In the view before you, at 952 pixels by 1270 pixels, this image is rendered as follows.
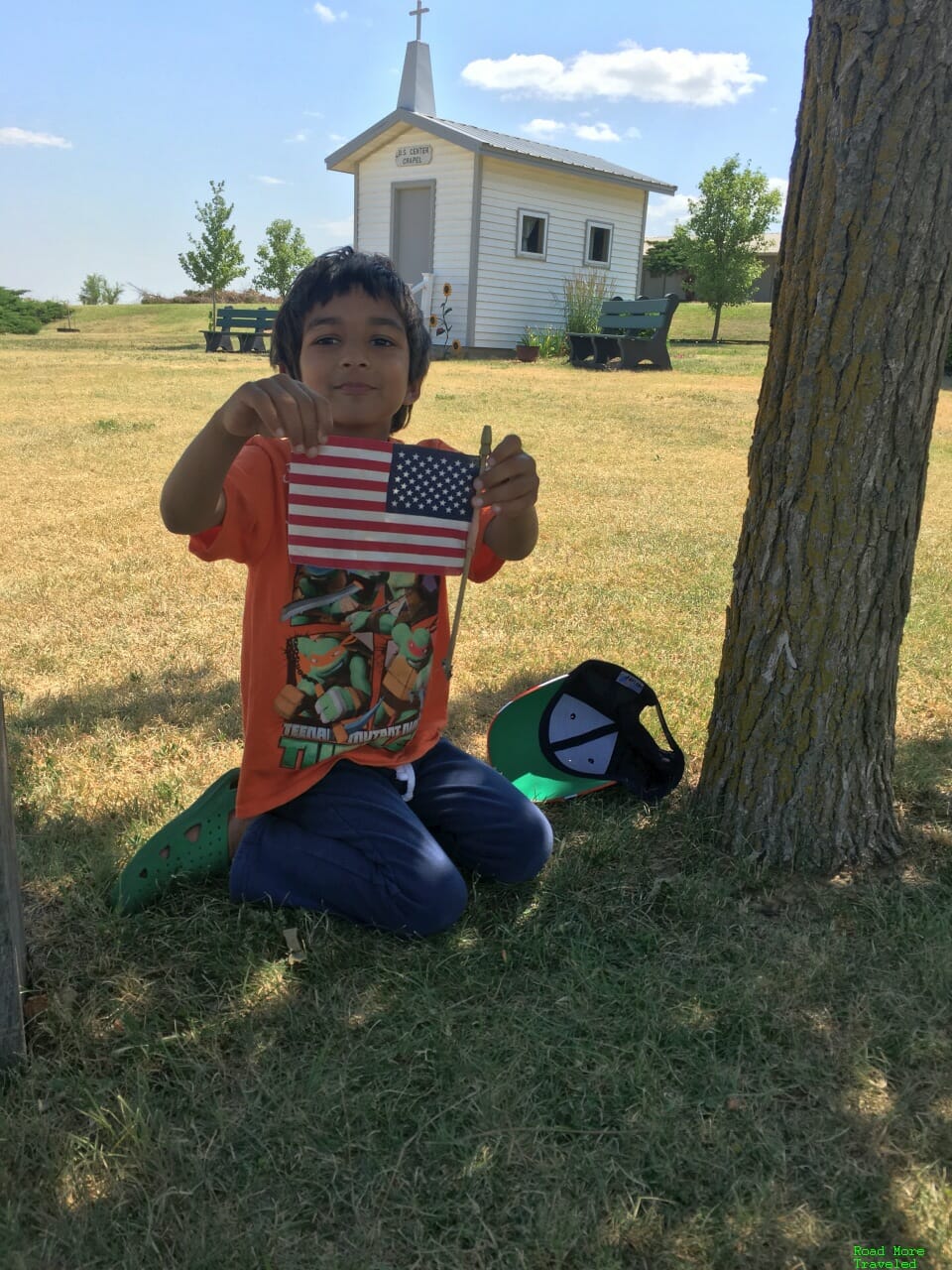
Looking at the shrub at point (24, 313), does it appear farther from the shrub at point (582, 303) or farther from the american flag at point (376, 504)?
the american flag at point (376, 504)

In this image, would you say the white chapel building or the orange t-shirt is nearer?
the orange t-shirt

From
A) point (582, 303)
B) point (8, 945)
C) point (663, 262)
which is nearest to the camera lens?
point (8, 945)

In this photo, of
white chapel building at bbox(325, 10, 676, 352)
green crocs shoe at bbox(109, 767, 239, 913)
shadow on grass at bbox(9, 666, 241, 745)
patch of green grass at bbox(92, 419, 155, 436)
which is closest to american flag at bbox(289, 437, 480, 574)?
green crocs shoe at bbox(109, 767, 239, 913)

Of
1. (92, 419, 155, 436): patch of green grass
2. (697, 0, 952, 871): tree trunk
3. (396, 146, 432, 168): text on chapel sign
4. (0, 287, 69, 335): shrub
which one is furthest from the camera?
(0, 287, 69, 335): shrub

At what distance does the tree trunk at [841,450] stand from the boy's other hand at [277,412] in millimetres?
1173

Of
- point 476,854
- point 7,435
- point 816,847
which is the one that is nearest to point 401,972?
point 476,854

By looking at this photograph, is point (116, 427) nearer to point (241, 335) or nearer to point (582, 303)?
point (582, 303)

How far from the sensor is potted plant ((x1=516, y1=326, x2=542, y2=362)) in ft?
59.8

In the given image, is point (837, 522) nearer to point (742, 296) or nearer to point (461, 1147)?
point (461, 1147)

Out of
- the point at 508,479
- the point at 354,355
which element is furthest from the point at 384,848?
the point at 354,355

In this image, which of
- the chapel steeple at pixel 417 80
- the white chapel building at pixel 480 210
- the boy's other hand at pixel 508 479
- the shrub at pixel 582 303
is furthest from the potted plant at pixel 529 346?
the boy's other hand at pixel 508 479

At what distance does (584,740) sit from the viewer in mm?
3027

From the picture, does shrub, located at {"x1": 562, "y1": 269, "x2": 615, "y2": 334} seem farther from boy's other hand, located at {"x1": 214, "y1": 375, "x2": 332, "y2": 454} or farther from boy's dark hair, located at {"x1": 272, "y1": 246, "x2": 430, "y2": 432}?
boy's other hand, located at {"x1": 214, "y1": 375, "x2": 332, "y2": 454}

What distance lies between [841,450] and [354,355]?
1.17 metres
